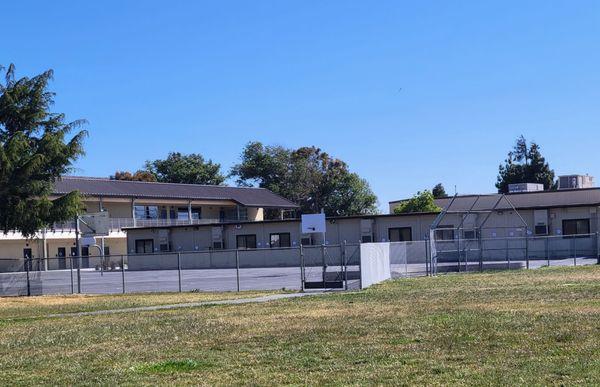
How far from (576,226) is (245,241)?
88.9ft

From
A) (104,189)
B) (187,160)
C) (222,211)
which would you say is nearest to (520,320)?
(104,189)

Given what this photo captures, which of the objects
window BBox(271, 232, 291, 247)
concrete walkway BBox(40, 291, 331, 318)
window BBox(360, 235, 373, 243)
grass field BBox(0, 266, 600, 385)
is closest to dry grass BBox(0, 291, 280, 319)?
concrete walkway BBox(40, 291, 331, 318)

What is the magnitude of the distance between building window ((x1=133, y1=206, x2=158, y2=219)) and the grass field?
65444 millimetres

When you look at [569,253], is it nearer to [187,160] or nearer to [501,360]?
[501,360]

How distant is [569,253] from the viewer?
54.1 meters

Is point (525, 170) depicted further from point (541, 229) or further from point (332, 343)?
point (332, 343)

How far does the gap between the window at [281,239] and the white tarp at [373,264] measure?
32.1 metres

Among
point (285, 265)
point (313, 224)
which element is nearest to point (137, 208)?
point (285, 265)

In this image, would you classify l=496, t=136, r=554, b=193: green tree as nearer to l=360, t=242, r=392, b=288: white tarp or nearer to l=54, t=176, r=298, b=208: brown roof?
l=54, t=176, r=298, b=208: brown roof

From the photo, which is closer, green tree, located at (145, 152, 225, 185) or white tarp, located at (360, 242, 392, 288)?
white tarp, located at (360, 242, 392, 288)

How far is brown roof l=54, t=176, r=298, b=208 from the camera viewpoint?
82625 millimetres

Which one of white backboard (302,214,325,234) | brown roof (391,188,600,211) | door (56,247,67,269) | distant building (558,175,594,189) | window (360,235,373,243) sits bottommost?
door (56,247,67,269)

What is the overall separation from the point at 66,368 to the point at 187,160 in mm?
104137

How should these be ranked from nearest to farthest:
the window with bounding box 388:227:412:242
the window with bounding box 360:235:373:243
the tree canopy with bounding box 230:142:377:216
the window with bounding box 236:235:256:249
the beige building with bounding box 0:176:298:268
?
the window with bounding box 388:227:412:242 < the window with bounding box 360:235:373:243 < the window with bounding box 236:235:256:249 < the beige building with bounding box 0:176:298:268 < the tree canopy with bounding box 230:142:377:216
